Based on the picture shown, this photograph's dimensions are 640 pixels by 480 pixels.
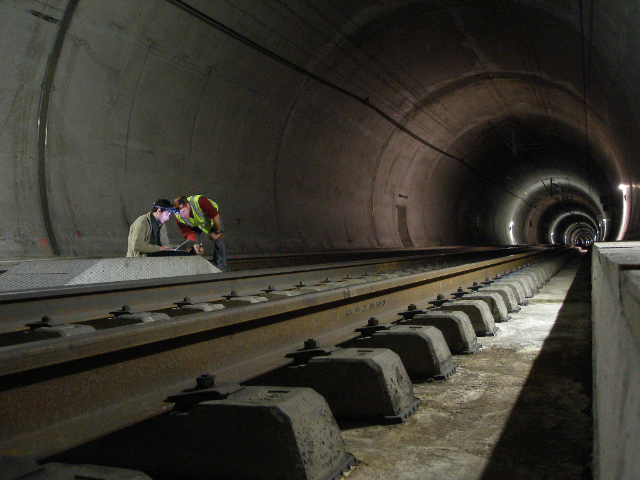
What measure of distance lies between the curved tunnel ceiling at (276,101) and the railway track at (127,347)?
508 cm

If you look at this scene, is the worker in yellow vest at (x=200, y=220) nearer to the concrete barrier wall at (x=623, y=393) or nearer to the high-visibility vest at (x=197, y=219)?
the high-visibility vest at (x=197, y=219)

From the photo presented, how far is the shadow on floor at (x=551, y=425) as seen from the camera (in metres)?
1.79

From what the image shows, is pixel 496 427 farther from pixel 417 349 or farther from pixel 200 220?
pixel 200 220

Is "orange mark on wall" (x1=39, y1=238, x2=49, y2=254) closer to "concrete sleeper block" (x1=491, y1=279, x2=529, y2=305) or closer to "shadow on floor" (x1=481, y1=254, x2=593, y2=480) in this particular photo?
"concrete sleeper block" (x1=491, y1=279, x2=529, y2=305)

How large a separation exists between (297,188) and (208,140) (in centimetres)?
392

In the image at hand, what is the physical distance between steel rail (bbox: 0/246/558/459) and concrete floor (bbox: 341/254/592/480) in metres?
0.63

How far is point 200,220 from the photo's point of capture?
8406 mm

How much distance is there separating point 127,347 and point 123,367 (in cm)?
7

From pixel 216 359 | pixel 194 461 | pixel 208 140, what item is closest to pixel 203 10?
pixel 208 140

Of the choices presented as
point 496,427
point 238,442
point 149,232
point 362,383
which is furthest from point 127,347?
point 149,232

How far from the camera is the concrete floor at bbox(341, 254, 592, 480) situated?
1.82 metres

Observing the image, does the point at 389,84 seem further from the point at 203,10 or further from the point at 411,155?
the point at 203,10

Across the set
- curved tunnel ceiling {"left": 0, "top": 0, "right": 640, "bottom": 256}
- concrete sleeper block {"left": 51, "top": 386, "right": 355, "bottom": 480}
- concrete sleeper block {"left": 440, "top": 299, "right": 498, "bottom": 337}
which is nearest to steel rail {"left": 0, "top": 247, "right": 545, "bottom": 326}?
concrete sleeper block {"left": 51, "top": 386, "right": 355, "bottom": 480}

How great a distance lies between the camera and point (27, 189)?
28.3 ft
